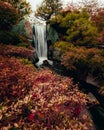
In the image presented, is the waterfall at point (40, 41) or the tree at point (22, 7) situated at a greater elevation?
the tree at point (22, 7)

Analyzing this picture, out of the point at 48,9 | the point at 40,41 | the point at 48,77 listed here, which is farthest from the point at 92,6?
the point at 48,77

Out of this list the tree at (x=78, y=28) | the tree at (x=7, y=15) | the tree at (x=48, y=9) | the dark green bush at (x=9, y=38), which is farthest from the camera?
the tree at (x=48, y=9)

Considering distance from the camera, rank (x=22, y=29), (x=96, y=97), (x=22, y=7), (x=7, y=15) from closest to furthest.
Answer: (x=96, y=97) < (x=7, y=15) < (x=22, y=29) < (x=22, y=7)

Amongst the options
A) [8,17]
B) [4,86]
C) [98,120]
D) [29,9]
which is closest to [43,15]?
[29,9]

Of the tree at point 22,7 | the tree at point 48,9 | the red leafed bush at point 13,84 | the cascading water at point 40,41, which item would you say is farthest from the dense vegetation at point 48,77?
the tree at point 48,9

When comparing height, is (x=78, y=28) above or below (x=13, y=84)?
below

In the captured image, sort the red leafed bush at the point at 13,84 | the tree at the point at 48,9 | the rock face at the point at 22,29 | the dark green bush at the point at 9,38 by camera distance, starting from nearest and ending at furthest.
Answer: the red leafed bush at the point at 13,84, the dark green bush at the point at 9,38, the rock face at the point at 22,29, the tree at the point at 48,9

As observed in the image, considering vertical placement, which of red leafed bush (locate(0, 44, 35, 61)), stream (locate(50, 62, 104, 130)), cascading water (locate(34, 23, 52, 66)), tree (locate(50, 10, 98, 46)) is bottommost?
stream (locate(50, 62, 104, 130))

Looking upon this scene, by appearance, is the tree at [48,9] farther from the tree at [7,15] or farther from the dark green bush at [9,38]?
the dark green bush at [9,38]

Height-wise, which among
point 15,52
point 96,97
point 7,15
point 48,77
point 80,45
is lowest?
point 96,97

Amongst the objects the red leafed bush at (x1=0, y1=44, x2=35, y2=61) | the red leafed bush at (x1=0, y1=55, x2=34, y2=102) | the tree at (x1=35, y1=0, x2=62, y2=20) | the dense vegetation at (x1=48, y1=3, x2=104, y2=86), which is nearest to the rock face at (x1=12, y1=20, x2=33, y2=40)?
the dense vegetation at (x1=48, y1=3, x2=104, y2=86)

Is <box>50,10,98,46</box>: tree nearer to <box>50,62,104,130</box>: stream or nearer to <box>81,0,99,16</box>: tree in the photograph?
<box>50,62,104,130</box>: stream

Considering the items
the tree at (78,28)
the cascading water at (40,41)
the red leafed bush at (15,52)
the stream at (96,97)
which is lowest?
the stream at (96,97)

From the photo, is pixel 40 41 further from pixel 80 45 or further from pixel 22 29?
pixel 80 45
